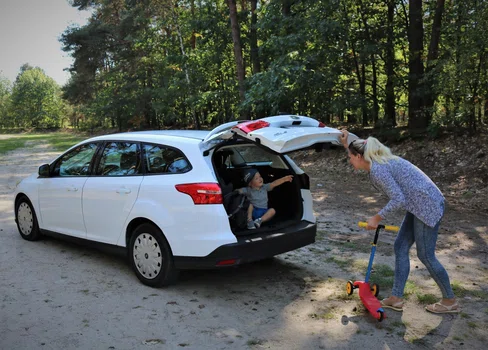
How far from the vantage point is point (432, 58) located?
1377cm

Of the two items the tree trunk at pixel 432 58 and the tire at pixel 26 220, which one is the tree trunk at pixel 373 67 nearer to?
the tree trunk at pixel 432 58

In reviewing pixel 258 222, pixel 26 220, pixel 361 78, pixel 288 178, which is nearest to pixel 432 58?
pixel 361 78

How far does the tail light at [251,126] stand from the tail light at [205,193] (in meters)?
0.65

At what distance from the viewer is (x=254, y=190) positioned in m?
5.55

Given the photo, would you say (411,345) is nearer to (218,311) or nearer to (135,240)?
(218,311)

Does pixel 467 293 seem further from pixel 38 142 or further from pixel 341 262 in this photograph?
pixel 38 142

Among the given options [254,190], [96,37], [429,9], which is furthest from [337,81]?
[96,37]

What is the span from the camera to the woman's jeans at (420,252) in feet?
14.0

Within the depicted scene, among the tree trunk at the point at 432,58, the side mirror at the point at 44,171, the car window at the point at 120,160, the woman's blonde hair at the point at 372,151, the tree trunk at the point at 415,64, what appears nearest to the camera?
the woman's blonde hair at the point at 372,151

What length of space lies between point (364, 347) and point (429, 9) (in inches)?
558

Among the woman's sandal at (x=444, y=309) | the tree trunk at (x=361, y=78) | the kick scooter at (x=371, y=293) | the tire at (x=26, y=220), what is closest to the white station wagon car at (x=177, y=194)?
the tire at (x=26, y=220)

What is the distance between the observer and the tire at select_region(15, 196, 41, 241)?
6867 millimetres

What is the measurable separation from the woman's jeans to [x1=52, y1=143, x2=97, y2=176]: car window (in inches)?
160

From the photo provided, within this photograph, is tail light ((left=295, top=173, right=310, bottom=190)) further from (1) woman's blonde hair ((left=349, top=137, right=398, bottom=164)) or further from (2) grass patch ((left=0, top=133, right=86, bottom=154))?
(2) grass patch ((left=0, top=133, right=86, bottom=154))
